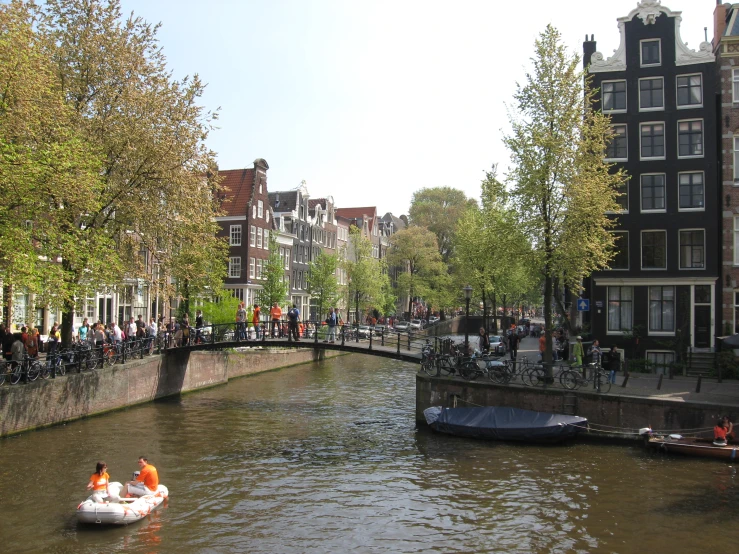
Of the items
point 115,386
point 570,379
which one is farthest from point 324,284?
point 570,379

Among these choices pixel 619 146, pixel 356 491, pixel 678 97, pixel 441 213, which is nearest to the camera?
pixel 356 491

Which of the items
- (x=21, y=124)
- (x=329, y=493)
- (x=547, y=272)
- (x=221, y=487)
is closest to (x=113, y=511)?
(x=221, y=487)

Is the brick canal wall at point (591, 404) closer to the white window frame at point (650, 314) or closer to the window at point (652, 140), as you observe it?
the white window frame at point (650, 314)

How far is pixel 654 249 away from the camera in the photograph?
3478 centimetres

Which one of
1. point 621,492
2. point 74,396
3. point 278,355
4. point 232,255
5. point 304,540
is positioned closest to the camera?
point 304,540

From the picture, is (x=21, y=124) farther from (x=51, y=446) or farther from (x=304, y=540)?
(x=304, y=540)

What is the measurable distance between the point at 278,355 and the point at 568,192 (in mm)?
28261

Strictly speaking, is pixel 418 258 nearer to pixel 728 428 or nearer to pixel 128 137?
pixel 128 137

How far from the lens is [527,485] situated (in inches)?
746

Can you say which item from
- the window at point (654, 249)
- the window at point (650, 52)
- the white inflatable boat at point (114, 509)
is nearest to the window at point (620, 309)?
the window at point (654, 249)

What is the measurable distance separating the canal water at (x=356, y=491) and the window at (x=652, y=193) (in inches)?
631

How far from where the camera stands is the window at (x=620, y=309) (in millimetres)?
34906

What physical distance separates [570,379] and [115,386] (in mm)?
18591

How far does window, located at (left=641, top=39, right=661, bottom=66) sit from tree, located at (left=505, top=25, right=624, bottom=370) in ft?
31.2
